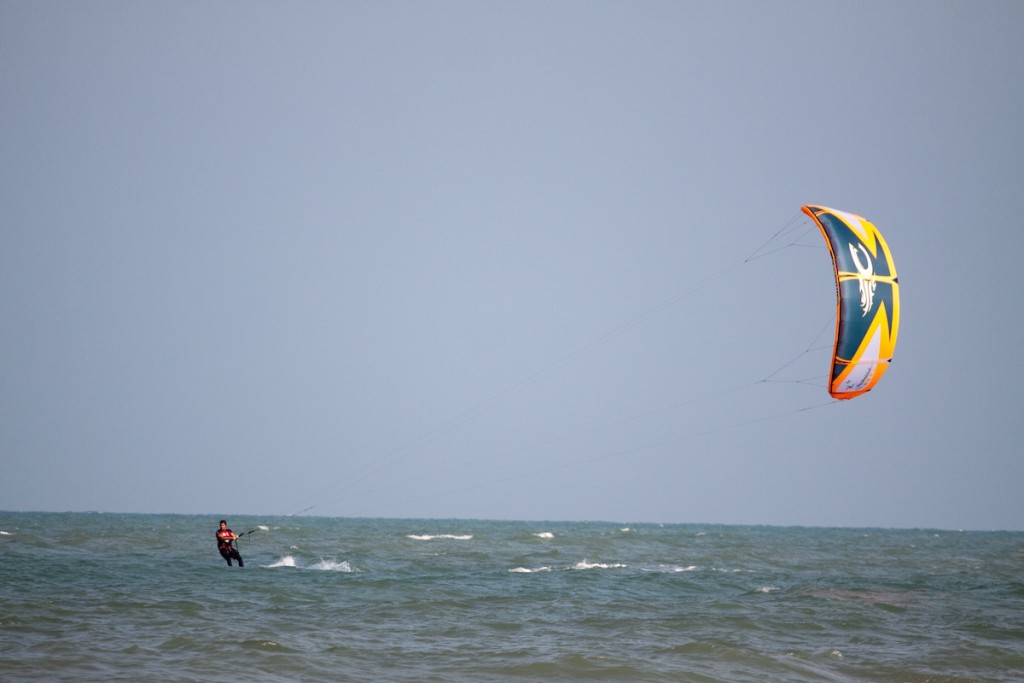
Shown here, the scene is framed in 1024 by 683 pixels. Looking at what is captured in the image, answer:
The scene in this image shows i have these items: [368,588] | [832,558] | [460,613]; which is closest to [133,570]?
[368,588]

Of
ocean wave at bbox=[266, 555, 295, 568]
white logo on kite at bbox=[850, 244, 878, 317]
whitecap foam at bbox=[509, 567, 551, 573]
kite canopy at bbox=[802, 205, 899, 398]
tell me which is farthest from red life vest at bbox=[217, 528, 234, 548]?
white logo on kite at bbox=[850, 244, 878, 317]

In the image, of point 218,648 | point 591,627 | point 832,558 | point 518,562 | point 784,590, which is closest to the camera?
point 218,648

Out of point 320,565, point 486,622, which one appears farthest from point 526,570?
point 486,622

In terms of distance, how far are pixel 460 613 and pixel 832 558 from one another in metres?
23.9

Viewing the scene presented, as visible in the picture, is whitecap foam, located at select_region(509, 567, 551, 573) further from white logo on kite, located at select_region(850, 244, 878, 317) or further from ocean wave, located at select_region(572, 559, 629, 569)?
white logo on kite, located at select_region(850, 244, 878, 317)

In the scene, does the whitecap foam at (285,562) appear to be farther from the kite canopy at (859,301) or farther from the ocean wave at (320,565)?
the kite canopy at (859,301)

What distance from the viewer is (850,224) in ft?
56.4

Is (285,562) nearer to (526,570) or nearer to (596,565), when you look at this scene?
(526,570)

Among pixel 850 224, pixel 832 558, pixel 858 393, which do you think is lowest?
pixel 832 558

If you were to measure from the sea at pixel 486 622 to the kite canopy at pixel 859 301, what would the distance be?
14.4 feet

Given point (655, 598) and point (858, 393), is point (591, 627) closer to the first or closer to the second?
point (655, 598)

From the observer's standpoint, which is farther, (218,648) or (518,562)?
(518,562)

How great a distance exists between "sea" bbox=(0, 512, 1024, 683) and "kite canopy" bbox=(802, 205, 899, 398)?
4.39m

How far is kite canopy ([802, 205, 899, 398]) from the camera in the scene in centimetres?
1611
